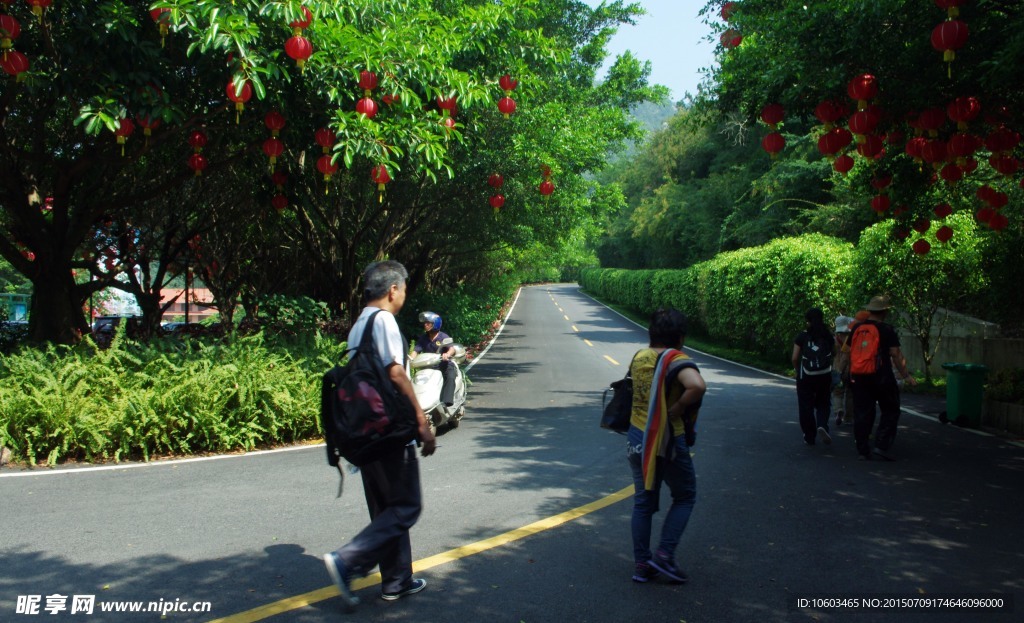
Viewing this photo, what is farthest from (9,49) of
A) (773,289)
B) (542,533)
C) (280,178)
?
(773,289)

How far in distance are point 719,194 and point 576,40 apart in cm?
A: 2194

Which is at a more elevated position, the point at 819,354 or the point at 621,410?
the point at 819,354

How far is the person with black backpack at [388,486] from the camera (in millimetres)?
4062

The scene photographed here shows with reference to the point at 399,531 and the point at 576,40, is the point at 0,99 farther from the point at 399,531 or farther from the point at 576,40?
the point at 576,40

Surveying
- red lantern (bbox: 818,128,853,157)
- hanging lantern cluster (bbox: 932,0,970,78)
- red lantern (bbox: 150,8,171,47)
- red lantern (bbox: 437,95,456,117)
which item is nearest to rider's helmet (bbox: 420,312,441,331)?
red lantern (bbox: 437,95,456,117)

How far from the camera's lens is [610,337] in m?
32.5

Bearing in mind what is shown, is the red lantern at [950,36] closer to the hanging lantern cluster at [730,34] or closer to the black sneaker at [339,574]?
the hanging lantern cluster at [730,34]

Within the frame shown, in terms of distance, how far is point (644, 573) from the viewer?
4.52m

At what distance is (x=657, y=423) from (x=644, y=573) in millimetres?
910

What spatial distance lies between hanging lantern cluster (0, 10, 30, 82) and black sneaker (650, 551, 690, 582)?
7383 millimetres

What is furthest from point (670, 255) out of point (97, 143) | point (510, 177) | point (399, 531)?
point (399, 531)

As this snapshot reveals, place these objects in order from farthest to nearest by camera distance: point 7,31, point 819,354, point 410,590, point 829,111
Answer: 1. point 819,354
2. point 829,111
3. point 7,31
4. point 410,590

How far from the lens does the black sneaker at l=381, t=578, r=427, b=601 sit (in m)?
4.27

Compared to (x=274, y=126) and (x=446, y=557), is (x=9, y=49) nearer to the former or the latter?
(x=274, y=126)
